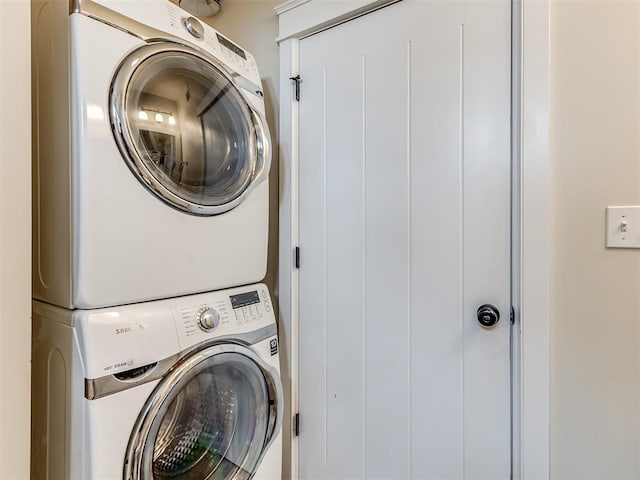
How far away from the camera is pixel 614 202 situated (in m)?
0.94

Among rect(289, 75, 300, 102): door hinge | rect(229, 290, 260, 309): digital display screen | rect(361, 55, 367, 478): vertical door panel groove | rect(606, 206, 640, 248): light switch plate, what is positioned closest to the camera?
rect(606, 206, 640, 248): light switch plate

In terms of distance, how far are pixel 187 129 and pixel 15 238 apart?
519 mm

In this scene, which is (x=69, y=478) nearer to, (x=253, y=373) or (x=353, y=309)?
(x=253, y=373)

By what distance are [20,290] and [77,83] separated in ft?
1.63

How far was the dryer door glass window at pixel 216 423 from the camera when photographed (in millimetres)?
1067

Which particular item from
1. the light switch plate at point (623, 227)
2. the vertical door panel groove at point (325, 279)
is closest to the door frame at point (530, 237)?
the light switch plate at point (623, 227)

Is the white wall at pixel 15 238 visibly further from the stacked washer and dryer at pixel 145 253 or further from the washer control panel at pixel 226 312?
the washer control panel at pixel 226 312

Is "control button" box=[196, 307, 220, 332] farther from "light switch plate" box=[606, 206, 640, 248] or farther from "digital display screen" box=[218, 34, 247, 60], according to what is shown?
"light switch plate" box=[606, 206, 640, 248]

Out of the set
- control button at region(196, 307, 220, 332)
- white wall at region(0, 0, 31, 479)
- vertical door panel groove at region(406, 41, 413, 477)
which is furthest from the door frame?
white wall at region(0, 0, 31, 479)

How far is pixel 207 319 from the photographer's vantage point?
3.46ft

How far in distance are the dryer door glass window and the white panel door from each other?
34 cm

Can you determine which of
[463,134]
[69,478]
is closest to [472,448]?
[463,134]

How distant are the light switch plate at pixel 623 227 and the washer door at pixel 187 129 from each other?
3.33 feet

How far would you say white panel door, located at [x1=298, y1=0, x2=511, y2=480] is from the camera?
1107mm
